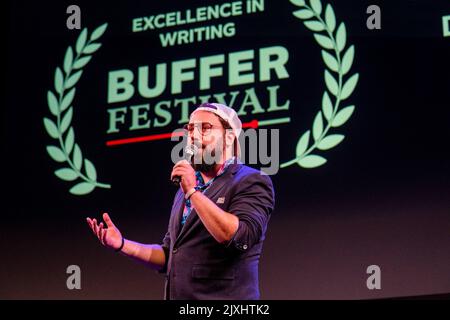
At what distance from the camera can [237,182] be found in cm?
241

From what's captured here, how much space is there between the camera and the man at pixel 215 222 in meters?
2.23

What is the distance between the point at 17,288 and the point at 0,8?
2.19m

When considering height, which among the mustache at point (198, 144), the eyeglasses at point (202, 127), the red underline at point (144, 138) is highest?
the red underline at point (144, 138)

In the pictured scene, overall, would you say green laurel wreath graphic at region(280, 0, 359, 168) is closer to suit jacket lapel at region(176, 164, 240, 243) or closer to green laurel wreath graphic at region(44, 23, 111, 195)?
green laurel wreath graphic at region(44, 23, 111, 195)

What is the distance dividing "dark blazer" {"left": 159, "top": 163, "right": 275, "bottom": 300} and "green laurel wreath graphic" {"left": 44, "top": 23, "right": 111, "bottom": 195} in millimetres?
2190

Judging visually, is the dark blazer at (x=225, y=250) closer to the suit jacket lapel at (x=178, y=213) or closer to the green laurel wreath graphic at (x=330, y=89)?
the suit jacket lapel at (x=178, y=213)

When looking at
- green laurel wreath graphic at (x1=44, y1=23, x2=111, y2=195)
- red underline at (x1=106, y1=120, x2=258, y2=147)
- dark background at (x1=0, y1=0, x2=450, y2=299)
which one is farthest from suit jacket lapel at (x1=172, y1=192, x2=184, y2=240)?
green laurel wreath graphic at (x1=44, y1=23, x2=111, y2=195)

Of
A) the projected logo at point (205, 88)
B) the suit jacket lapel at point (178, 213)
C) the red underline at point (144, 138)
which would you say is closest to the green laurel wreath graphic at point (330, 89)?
the projected logo at point (205, 88)

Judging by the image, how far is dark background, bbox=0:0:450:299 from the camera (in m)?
3.76

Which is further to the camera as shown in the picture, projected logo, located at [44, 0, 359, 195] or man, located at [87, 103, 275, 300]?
projected logo, located at [44, 0, 359, 195]

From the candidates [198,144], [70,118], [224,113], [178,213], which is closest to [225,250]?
[178,213]

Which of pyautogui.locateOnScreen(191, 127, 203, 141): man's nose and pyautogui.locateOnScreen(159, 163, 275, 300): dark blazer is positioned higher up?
pyautogui.locateOnScreen(191, 127, 203, 141): man's nose

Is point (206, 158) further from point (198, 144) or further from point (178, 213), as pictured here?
point (178, 213)
